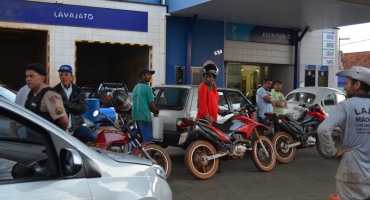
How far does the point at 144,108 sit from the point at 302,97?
23.2 ft

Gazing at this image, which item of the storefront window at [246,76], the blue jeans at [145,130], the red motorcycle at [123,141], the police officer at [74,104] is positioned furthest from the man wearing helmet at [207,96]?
the storefront window at [246,76]

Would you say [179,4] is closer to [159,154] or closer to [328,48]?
[328,48]

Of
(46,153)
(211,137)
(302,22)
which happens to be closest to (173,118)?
(211,137)

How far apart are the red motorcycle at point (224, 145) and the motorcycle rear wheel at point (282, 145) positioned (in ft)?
2.17

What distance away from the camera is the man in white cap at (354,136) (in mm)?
3426

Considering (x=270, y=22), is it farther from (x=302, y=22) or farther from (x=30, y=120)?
(x=30, y=120)

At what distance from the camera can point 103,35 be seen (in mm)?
15883

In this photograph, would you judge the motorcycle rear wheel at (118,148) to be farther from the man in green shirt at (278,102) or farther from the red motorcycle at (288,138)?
the man in green shirt at (278,102)

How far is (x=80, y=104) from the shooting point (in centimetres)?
585

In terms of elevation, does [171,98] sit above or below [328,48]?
below

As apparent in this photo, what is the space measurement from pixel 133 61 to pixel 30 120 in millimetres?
16943

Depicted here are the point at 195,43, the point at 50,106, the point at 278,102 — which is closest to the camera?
the point at 50,106

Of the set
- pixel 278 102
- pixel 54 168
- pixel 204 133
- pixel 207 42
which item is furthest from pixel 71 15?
pixel 54 168

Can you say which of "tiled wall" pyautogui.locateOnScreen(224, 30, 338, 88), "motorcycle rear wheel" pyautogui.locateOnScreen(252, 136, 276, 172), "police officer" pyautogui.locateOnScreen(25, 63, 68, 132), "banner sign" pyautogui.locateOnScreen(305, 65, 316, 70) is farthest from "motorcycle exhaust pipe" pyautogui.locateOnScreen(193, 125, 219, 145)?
"banner sign" pyautogui.locateOnScreen(305, 65, 316, 70)
